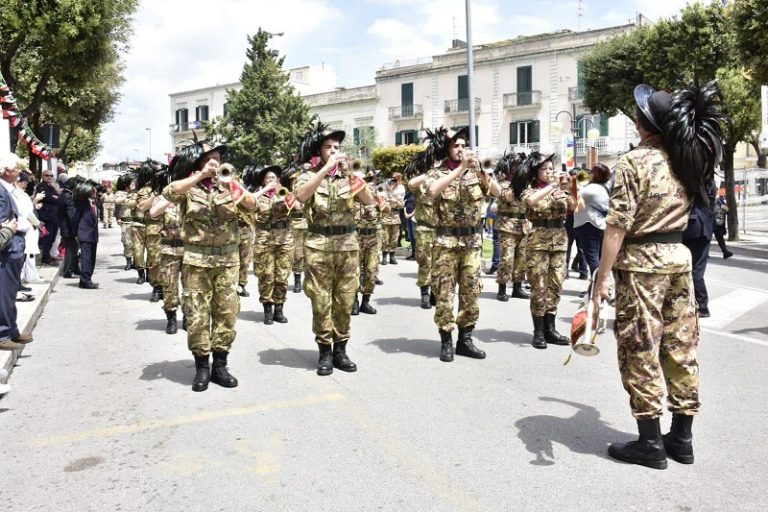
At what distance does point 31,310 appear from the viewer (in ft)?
29.5

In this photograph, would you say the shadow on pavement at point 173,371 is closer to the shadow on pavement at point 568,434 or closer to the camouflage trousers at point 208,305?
the camouflage trousers at point 208,305

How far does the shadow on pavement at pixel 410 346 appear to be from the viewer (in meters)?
6.93

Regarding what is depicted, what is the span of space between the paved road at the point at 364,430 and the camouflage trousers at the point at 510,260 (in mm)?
2321

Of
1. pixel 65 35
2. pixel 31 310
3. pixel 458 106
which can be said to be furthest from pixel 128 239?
pixel 458 106

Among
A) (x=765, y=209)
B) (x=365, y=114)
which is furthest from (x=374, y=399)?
(x=365, y=114)

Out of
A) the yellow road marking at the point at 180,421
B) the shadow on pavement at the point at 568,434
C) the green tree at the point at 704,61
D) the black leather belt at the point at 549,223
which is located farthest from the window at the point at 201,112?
the shadow on pavement at the point at 568,434

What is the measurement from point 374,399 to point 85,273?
28.9 ft

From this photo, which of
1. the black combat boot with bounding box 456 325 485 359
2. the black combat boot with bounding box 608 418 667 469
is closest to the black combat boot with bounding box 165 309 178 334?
the black combat boot with bounding box 456 325 485 359

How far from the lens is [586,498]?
3.57m

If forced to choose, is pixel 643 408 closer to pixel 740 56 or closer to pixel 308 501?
pixel 308 501

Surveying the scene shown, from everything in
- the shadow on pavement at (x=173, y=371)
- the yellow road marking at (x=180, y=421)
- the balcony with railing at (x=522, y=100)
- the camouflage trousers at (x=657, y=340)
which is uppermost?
the balcony with railing at (x=522, y=100)

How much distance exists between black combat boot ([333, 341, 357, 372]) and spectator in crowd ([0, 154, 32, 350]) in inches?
121

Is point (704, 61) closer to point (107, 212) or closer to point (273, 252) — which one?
point (273, 252)

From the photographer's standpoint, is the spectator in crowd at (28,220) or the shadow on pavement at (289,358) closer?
the shadow on pavement at (289,358)
